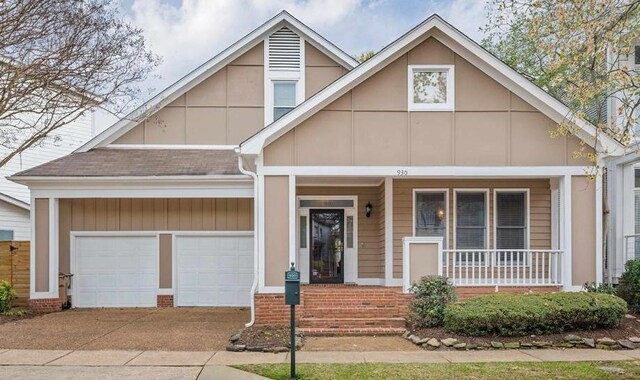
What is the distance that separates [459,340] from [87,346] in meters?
6.71

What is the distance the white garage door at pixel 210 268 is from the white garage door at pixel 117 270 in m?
0.73

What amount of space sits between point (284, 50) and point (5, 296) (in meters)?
9.96

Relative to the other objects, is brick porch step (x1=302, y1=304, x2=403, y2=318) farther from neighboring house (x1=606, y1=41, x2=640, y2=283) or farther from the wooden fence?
the wooden fence

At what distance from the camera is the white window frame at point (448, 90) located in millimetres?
11734

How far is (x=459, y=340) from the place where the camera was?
9617 millimetres

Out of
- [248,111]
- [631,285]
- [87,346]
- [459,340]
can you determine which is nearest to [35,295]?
[87,346]

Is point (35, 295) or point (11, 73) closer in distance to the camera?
point (11, 73)

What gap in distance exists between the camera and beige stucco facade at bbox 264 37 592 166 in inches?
458

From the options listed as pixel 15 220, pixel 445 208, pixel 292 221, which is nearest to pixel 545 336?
pixel 445 208

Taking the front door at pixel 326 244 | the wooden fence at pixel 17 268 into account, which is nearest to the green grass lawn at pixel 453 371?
the front door at pixel 326 244

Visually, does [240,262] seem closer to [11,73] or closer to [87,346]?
[87,346]

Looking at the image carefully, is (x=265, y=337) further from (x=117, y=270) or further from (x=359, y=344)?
(x=117, y=270)

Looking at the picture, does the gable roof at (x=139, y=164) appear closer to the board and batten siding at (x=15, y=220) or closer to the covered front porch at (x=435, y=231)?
the covered front porch at (x=435, y=231)

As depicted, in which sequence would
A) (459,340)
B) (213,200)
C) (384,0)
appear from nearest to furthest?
→ (459,340) < (213,200) < (384,0)
